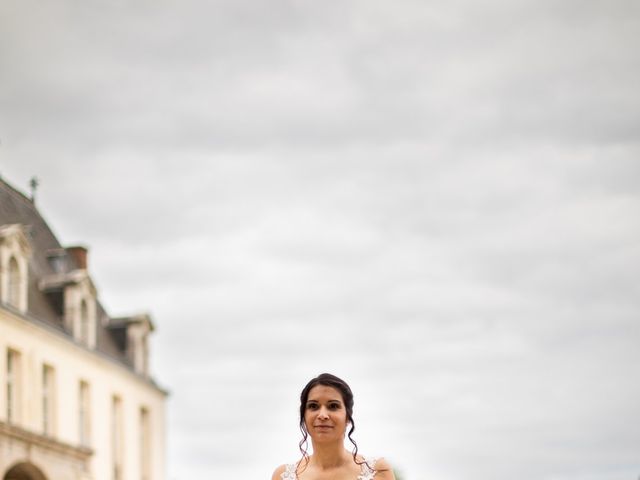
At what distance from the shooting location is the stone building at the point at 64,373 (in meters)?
35.4

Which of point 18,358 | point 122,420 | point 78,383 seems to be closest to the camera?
point 18,358

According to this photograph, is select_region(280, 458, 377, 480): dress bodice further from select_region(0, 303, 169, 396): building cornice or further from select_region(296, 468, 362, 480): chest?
select_region(0, 303, 169, 396): building cornice

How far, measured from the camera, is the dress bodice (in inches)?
193

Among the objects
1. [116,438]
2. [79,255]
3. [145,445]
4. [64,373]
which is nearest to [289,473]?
[64,373]

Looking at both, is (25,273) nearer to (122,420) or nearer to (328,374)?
(122,420)

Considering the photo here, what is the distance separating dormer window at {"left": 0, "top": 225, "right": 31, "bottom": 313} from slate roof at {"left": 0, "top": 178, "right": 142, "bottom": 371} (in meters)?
0.67

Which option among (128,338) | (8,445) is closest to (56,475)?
(8,445)

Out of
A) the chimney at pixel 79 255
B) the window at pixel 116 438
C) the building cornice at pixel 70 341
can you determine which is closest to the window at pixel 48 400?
the building cornice at pixel 70 341

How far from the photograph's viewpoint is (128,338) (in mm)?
46000

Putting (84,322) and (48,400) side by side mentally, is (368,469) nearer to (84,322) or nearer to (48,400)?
(48,400)

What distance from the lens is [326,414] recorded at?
4.77 metres

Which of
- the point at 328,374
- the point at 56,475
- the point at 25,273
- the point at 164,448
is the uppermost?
the point at 25,273

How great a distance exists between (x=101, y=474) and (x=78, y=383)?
10.8 feet

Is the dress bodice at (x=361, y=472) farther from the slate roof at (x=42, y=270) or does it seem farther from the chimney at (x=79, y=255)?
the chimney at (x=79, y=255)
